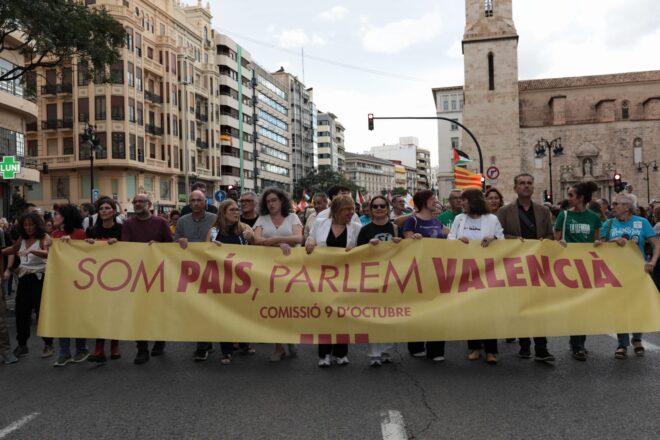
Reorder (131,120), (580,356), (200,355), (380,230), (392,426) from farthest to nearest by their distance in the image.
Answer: (131,120) → (200,355) → (380,230) → (580,356) → (392,426)

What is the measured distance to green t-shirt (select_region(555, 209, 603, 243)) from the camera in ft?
22.7

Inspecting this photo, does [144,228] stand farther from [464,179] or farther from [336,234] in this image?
[464,179]

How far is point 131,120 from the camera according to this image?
46.2 meters

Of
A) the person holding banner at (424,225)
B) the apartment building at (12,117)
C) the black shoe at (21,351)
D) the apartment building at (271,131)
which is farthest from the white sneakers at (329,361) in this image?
the apartment building at (271,131)

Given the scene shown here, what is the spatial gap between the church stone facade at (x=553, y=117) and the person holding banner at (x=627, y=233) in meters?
49.7

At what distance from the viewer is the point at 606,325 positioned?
20.3 ft

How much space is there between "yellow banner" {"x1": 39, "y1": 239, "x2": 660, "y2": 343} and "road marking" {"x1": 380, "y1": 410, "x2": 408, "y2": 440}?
53.8 inches

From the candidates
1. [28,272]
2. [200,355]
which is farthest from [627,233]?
[28,272]

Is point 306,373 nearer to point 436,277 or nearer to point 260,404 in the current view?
point 260,404

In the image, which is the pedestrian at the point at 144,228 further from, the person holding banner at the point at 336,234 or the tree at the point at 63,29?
the tree at the point at 63,29

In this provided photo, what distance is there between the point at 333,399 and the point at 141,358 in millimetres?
2548

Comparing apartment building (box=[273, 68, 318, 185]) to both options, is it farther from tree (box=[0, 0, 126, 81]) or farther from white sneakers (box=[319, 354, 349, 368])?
white sneakers (box=[319, 354, 349, 368])

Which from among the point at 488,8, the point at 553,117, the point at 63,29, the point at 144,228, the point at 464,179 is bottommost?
the point at 144,228

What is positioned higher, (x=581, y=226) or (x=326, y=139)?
(x=326, y=139)
